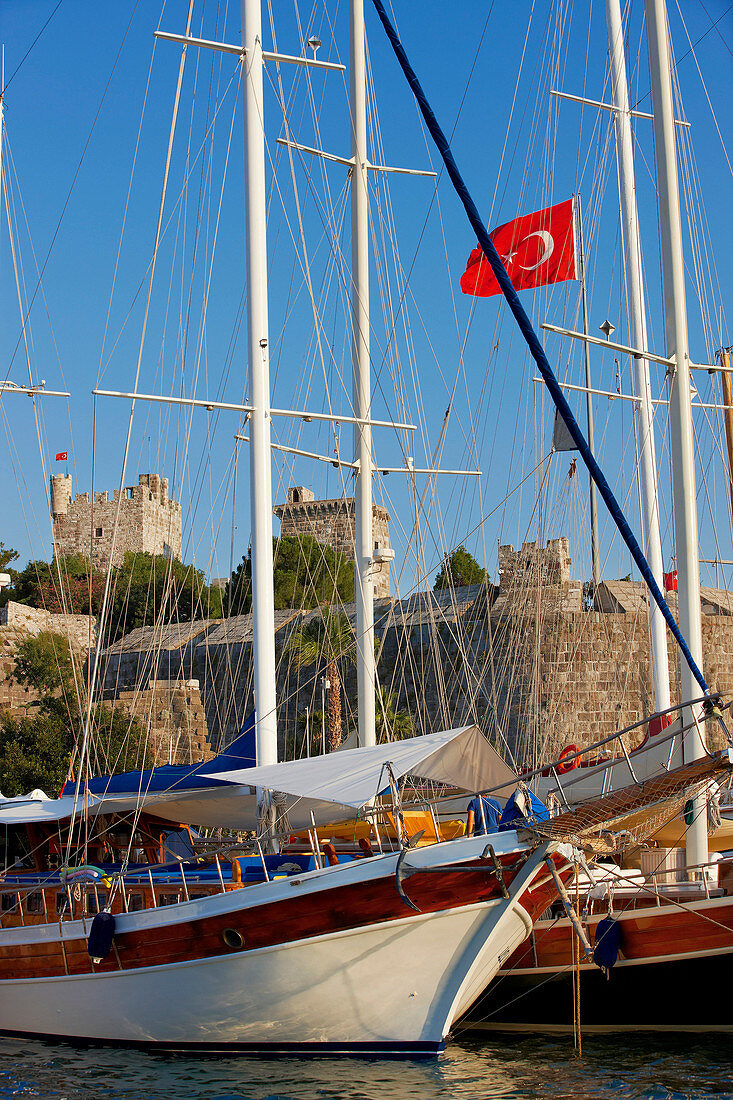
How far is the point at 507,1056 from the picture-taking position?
31.7ft

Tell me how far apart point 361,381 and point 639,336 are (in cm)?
517

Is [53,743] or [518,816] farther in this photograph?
[53,743]

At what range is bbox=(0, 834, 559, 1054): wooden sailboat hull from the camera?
29.9 feet

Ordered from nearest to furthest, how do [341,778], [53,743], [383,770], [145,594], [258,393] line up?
[383,770], [341,778], [258,393], [53,743], [145,594]

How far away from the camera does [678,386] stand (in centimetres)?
1103

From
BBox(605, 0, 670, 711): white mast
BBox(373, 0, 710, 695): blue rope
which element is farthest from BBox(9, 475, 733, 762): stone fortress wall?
BBox(373, 0, 710, 695): blue rope

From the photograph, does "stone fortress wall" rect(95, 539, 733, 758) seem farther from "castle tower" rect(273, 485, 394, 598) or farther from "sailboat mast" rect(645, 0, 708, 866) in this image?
"castle tower" rect(273, 485, 394, 598)

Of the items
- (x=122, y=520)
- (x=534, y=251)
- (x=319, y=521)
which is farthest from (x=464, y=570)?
(x=534, y=251)

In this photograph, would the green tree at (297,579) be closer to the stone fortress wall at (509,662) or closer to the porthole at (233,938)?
the stone fortress wall at (509,662)

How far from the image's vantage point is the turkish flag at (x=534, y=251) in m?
18.0

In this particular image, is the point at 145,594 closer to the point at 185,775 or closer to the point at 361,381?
the point at 361,381

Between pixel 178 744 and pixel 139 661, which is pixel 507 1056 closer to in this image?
pixel 178 744

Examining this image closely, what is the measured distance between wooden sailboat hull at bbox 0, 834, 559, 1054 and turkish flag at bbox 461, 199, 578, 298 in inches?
433

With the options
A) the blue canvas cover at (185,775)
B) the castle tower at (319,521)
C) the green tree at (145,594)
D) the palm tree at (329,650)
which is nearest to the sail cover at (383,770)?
the blue canvas cover at (185,775)
